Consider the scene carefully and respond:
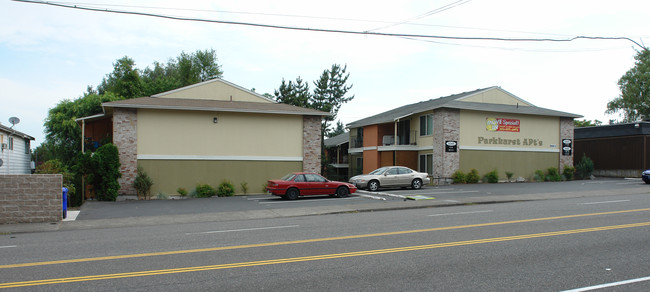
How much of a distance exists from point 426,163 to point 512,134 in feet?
20.6

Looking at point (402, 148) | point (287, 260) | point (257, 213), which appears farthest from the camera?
point (402, 148)

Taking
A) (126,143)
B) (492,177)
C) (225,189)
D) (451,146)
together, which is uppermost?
(126,143)

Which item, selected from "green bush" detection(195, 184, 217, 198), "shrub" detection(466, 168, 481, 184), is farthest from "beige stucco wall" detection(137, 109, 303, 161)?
"shrub" detection(466, 168, 481, 184)

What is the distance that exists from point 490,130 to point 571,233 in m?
22.1

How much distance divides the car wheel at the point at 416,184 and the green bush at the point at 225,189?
32.7ft

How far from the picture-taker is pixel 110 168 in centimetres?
2227

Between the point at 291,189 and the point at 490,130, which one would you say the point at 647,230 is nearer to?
the point at 291,189

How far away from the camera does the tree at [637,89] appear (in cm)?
5131

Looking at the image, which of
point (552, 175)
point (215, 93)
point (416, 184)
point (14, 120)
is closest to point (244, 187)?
point (215, 93)

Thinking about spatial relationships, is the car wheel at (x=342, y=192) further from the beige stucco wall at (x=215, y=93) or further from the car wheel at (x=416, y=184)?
the beige stucco wall at (x=215, y=93)

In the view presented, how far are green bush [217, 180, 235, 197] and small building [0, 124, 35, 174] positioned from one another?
499 inches

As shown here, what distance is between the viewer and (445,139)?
2950 cm

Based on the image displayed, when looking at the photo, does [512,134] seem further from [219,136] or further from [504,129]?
[219,136]

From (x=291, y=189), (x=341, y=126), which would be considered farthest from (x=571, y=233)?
(x=341, y=126)
